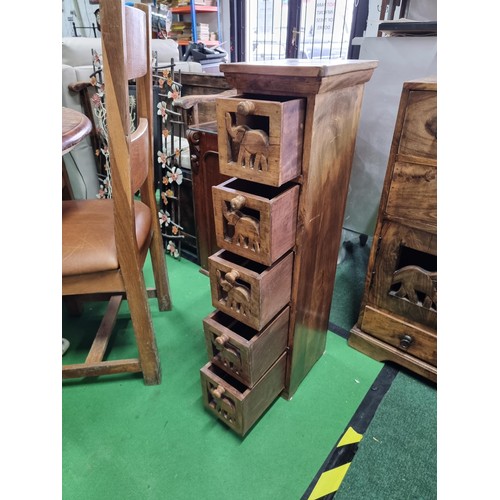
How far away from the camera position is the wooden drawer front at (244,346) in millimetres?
815

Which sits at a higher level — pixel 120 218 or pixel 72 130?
pixel 72 130

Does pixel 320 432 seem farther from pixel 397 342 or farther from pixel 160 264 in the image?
pixel 160 264

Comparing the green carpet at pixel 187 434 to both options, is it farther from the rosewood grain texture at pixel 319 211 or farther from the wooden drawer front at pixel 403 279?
the wooden drawer front at pixel 403 279

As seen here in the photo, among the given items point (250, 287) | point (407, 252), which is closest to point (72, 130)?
point (250, 287)

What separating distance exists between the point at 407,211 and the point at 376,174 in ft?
1.76

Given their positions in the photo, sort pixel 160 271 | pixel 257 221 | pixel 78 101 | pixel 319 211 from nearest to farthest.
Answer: pixel 257 221
pixel 319 211
pixel 160 271
pixel 78 101

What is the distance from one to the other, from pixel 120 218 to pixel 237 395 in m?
0.54

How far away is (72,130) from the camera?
0.81 m

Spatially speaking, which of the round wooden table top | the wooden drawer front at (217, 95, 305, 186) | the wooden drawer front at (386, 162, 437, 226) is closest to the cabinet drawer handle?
the wooden drawer front at (386, 162, 437, 226)

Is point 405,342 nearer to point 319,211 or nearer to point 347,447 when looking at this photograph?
point 347,447

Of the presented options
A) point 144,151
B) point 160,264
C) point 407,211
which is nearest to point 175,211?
point 160,264

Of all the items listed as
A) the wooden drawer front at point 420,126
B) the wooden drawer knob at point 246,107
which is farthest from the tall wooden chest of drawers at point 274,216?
the wooden drawer front at point 420,126

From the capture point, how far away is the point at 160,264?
1.33 metres

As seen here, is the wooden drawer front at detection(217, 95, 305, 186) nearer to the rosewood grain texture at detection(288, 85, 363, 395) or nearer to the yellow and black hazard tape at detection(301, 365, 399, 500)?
the rosewood grain texture at detection(288, 85, 363, 395)
